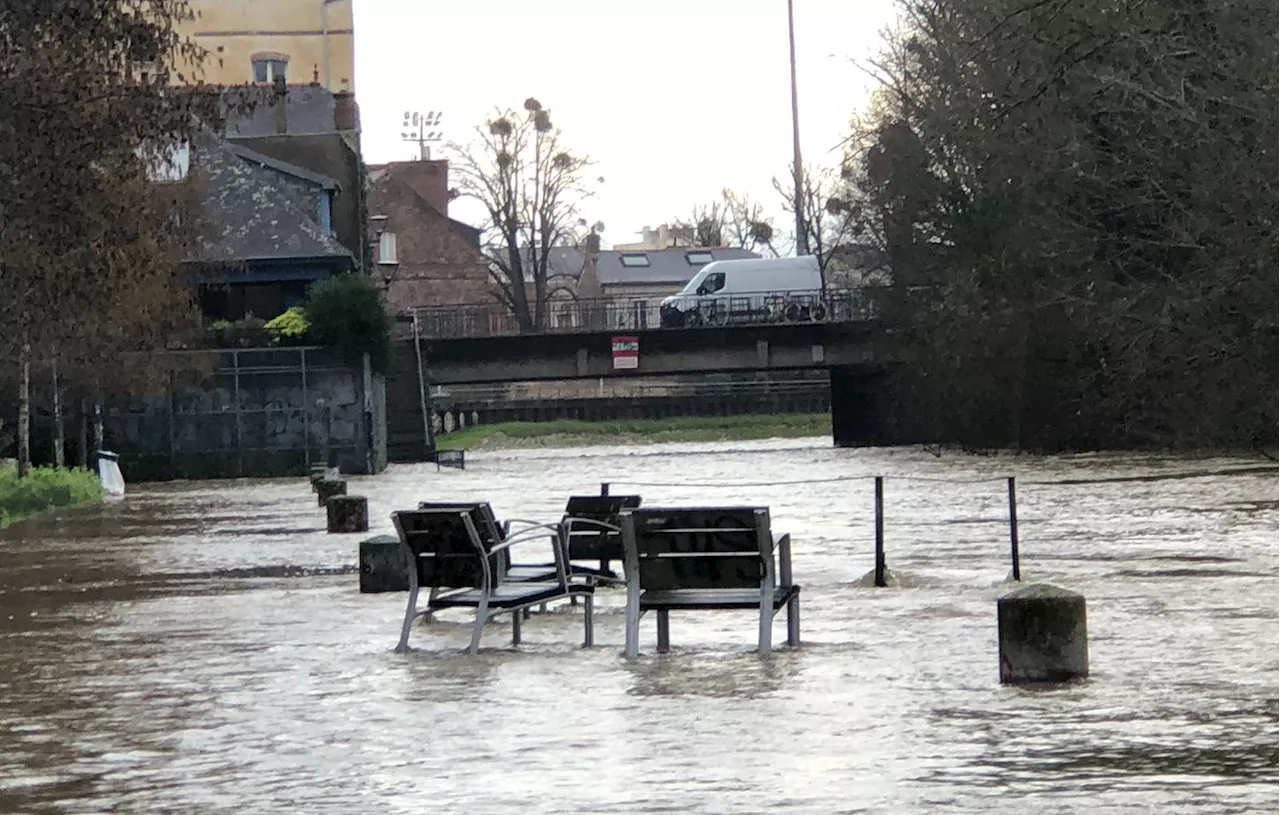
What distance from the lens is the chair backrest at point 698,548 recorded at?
1363 centimetres

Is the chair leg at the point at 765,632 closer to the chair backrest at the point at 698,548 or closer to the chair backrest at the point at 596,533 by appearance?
the chair backrest at the point at 698,548

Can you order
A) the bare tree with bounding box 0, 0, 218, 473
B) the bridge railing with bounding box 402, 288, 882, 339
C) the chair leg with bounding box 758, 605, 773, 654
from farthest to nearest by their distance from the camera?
the bridge railing with bounding box 402, 288, 882, 339 < the bare tree with bounding box 0, 0, 218, 473 < the chair leg with bounding box 758, 605, 773, 654

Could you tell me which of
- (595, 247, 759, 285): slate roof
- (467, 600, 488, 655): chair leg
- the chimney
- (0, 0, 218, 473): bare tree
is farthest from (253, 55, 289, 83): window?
(467, 600, 488, 655): chair leg

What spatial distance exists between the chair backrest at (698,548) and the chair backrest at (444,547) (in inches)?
44.4

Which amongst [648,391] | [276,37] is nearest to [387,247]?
[648,391]

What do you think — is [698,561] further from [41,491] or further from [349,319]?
[349,319]

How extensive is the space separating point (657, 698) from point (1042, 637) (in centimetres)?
204

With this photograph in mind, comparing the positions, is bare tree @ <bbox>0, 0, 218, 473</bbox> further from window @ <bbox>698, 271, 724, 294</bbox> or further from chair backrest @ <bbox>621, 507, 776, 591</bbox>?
window @ <bbox>698, 271, 724, 294</bbox>

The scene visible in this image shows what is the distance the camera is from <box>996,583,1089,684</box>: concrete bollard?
11.9 metres

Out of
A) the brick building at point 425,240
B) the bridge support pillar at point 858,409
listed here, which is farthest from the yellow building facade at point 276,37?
the brick building at point 425,240

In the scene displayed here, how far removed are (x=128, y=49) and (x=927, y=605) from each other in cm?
1565

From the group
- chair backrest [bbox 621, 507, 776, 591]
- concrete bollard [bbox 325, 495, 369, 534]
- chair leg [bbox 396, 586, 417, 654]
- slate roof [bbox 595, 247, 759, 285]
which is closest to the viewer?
chair backrest [bbox 621, 507, 776, 591]

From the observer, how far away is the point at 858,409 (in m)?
82.6

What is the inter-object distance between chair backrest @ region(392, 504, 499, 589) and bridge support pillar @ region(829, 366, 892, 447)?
213 ft
